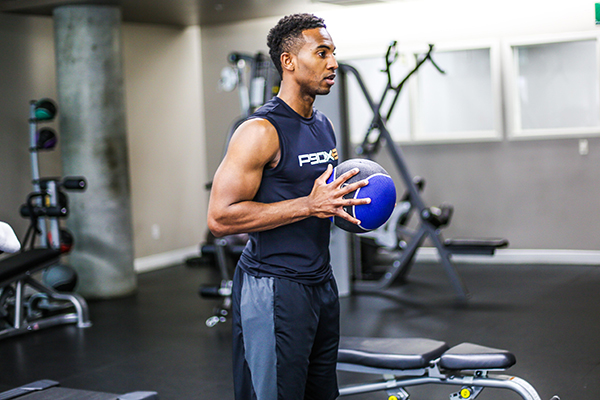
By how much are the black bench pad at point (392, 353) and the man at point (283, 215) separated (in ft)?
2.41

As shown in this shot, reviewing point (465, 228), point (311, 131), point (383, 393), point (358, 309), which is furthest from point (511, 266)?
point (311, 131)

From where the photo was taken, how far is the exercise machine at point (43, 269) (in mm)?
4590

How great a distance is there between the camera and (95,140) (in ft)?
18.3

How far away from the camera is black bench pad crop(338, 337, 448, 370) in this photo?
101 inches

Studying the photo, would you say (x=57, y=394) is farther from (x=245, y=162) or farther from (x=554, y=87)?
(x=554, y=87)

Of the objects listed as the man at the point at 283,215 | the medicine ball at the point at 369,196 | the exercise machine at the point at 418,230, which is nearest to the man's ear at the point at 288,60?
the man at the point at 283,215

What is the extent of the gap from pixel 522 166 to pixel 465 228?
2.50 ft

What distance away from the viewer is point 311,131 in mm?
1921

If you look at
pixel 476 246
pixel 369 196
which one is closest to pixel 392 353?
pixel 369 196

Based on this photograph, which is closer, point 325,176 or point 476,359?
point 325,176

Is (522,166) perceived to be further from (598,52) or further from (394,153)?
(394,153)

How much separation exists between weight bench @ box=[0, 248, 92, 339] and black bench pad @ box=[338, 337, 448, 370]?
103 inches

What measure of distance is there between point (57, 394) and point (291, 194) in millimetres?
1319

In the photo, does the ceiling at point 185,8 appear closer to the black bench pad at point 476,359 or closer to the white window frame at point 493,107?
the white window frame at point 493,107
